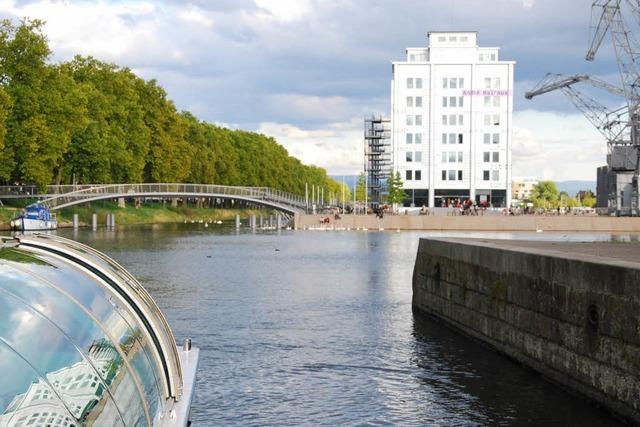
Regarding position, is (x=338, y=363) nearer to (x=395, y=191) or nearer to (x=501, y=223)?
(x=501, y=223)

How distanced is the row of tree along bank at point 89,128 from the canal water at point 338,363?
42.0 metres

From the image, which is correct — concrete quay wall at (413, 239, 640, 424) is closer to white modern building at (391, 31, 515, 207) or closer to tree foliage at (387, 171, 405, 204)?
tree foliage at (387, 171, 405, 204)

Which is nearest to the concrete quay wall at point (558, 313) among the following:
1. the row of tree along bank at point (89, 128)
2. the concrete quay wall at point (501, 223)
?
the row of tree along bank at point (89, 128)

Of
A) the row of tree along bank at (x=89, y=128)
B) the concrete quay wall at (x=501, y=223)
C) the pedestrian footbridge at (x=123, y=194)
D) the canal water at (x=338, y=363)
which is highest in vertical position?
the row of tree along bank at (x=89, y=128)

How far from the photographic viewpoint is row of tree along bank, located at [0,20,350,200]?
249ft

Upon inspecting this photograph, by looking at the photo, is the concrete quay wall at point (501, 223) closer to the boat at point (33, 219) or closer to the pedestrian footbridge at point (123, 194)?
the pedestrian footbridge at point (123, 194)

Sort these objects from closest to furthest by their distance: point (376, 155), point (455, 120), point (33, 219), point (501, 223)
→ point (33, 219) → point (501, 223) → point (455, 120) → point (376, 155)

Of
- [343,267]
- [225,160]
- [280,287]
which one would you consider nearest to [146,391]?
[280,287]

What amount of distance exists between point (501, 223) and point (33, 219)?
48.3m

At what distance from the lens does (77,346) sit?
668 cm

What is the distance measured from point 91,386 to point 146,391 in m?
1.57

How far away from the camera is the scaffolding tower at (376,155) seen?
6137 inches

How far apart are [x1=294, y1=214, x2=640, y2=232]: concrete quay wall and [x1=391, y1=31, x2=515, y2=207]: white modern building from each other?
36054mm

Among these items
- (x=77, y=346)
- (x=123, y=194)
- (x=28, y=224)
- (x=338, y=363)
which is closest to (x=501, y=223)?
(x=123, y=194)
